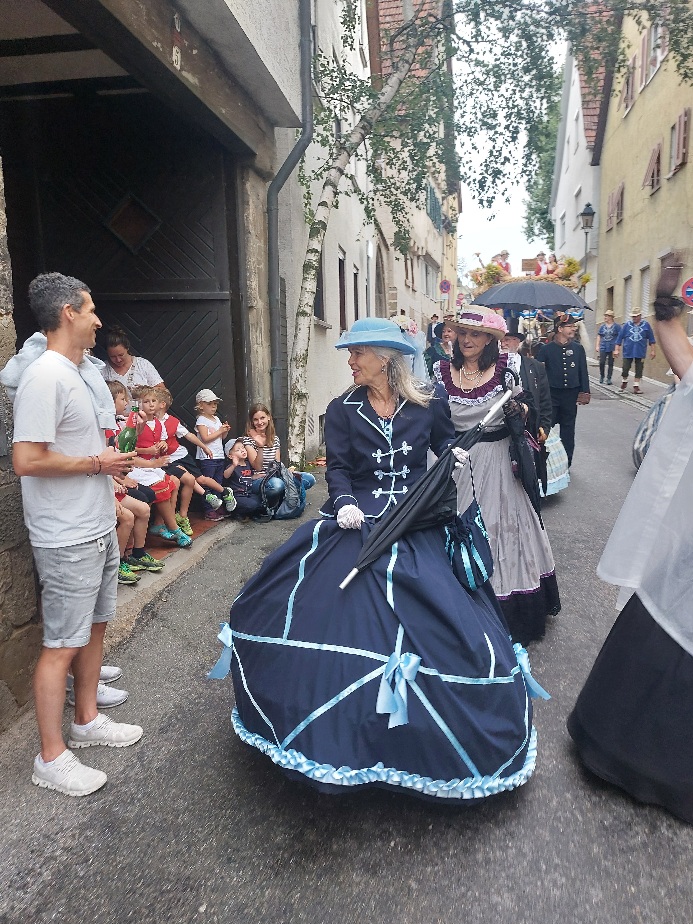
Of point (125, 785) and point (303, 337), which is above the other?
point (303, 337)

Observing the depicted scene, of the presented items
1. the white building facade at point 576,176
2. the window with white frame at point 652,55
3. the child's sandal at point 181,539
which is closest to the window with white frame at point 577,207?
the white building facade at point 576,176

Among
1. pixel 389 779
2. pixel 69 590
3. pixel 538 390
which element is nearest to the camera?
pixel 389 779

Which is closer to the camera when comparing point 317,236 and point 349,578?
point 349,578

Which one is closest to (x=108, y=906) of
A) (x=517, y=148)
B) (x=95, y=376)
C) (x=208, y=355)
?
(x=95, y=376)

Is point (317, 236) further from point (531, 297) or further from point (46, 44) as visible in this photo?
point (46, 44)

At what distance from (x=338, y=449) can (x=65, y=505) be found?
1.10 m

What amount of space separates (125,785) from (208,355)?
4913 millimetres

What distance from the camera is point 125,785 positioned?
275 cm

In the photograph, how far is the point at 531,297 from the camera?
700 centimetres

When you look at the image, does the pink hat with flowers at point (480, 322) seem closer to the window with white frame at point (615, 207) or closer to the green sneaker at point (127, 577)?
the green sneaker at point (127, 577)

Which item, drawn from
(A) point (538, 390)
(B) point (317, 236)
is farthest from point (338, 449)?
(B) point (317, 236)

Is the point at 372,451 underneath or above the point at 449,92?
underneath

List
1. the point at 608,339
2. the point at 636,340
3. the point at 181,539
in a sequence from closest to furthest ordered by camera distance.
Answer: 1. the point at 181,539
2. the point at 636,340
3. the point at 608,339

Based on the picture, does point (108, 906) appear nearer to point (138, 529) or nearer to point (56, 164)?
point (138, 529)
